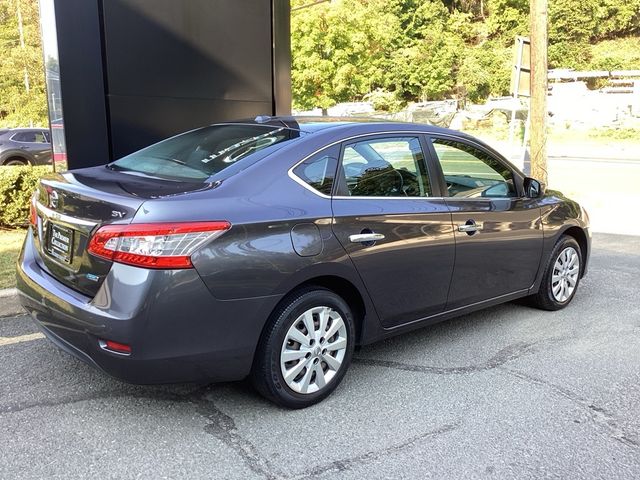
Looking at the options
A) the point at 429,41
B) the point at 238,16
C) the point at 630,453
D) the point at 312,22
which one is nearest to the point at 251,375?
the point at 630,453

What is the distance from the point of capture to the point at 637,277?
6.46 metres

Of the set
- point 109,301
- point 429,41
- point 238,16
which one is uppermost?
point 429,41

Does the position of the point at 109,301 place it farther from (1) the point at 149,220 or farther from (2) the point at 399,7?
(2) the point at 399,7

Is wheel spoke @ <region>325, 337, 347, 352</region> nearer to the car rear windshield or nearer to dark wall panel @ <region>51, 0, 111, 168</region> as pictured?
the car rear windshield

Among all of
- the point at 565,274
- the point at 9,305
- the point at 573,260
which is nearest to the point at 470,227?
the point at 565,274

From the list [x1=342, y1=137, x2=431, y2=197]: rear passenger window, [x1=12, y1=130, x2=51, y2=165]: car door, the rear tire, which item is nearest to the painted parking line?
[x1=342, y1=137, x2=431, y2=197]: rear passenger window

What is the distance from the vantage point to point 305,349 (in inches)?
129

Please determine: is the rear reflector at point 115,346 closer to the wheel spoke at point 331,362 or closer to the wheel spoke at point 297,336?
the wheel spoke at point 297,336

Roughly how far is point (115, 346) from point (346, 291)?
1.35 metres

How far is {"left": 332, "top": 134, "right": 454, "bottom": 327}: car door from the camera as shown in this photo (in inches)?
137

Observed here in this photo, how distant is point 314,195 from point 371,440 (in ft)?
4.39

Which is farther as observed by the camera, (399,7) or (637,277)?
(399,7)

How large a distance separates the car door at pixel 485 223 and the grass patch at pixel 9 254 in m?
3.74

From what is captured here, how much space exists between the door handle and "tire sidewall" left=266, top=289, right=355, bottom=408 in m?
0.33
